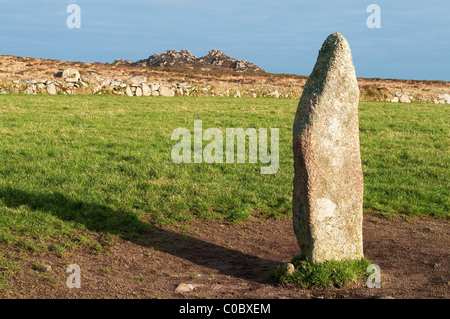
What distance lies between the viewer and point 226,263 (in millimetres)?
8320

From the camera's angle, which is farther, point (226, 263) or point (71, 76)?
point (71, 76)

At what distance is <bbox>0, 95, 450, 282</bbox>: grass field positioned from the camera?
10.1 metres


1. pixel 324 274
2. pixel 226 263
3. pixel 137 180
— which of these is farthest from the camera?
pixel 137 180

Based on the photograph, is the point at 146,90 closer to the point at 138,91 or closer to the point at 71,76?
the point at 138,91

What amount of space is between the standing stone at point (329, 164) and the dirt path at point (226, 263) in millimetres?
813

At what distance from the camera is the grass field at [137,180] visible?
33.1ft

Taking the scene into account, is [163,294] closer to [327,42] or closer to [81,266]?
[81,266]

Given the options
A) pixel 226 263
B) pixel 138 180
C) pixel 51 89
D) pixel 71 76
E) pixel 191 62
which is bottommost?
pixel 226 263

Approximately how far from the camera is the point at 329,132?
23.7 ft

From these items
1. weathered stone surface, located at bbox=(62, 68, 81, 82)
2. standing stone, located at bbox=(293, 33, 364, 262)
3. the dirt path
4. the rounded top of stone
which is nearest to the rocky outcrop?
weathered stone surface, located at bbox=(62, 68, 81, 82)

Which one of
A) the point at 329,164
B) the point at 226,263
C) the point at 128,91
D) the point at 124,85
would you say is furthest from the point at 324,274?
the point at 124,85

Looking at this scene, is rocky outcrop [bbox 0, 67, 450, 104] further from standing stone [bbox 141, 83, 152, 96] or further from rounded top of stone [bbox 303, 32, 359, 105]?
rounded top of stone [bbox 303, 32, 359, 105]

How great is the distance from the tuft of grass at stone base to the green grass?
347 cm

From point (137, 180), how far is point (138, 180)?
0.03 metres
